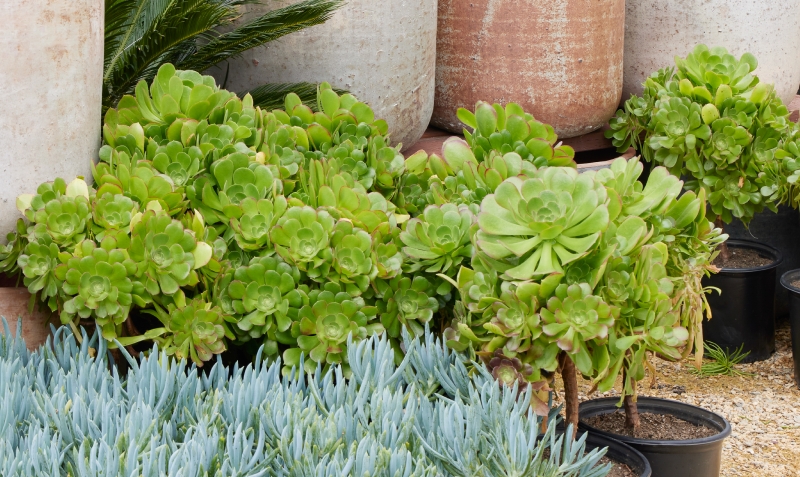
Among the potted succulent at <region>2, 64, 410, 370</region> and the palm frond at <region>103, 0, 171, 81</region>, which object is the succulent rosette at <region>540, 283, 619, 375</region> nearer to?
the potted succulent at <region>2, 64, 410, 370</region>

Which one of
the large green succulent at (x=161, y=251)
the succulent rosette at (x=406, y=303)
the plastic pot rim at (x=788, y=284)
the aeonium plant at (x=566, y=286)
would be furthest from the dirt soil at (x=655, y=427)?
the plastic pot rim at (x=788, y=284)

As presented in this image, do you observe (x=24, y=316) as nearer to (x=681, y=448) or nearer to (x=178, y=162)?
(x=178, y=162)

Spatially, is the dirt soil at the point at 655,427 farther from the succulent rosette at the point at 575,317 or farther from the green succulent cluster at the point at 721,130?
the green succulent cluster at the point at 721,130

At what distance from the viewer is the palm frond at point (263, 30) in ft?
5.80

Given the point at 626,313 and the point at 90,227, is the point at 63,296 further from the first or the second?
the point at 626,313

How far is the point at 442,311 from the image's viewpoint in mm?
1558

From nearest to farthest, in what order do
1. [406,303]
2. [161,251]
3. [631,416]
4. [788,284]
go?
1. [161,251]
2. [406,303]
3. [631,416]
4. [788,284]

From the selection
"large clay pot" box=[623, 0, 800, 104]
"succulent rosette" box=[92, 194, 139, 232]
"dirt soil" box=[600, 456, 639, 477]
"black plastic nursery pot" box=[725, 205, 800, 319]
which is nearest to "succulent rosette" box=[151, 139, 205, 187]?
"succulent rosette" box=[92, 194, 139, 232]

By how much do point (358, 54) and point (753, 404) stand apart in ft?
5.40

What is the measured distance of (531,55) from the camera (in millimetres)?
2445

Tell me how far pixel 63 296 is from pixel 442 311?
65cm

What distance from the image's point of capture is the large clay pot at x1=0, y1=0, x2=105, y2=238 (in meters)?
1.39

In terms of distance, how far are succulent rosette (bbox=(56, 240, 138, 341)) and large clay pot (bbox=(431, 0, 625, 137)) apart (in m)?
1.42

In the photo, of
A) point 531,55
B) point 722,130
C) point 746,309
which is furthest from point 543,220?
point 746,309
